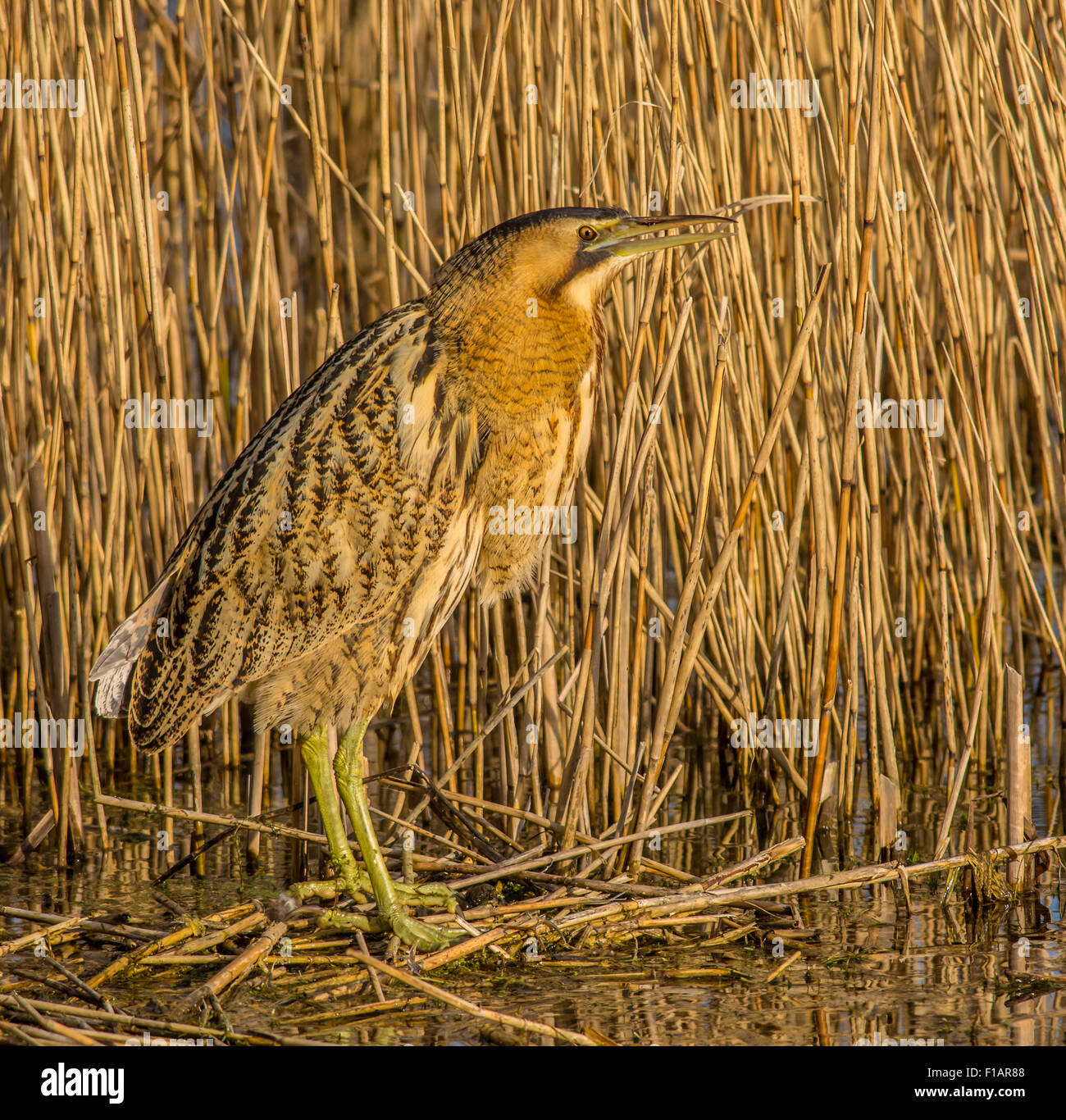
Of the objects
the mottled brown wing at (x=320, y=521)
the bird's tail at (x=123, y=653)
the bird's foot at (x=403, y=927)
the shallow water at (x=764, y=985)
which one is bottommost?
the shallow water at (x=764, y=985)

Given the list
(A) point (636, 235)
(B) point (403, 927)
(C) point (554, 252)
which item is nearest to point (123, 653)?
(B) point (403, 927)

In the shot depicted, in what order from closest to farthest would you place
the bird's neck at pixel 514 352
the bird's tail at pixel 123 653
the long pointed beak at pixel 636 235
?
the long pointed beak at pixel 636 235 → the bird's neck at pixel 514 352 → the bird's tail at pixel 123 653

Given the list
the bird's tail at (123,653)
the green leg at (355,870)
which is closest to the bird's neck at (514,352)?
the green leg at (355,870)

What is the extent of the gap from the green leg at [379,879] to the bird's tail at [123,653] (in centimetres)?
50

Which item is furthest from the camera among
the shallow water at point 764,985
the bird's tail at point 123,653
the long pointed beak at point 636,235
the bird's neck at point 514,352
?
the bird's tail at point 123,653

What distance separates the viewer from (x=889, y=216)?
331 cm

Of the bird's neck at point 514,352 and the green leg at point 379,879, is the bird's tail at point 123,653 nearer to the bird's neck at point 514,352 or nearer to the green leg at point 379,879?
the green leg at point 379,879

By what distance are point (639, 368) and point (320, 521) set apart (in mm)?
843

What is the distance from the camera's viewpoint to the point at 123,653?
10.1 feet

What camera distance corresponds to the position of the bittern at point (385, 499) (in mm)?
2742

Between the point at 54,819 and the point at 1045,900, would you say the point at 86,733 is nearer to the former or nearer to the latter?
the point at 54,819

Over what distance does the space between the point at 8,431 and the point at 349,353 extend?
127cm

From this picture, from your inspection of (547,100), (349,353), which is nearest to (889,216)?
(547,100)

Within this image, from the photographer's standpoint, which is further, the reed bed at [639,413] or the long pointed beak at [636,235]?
the reed bed at [639,413]
